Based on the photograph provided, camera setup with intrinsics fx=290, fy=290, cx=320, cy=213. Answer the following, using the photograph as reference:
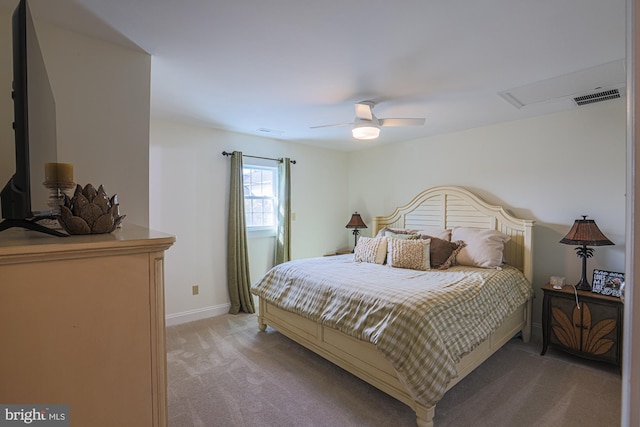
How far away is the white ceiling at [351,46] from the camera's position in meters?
1.43

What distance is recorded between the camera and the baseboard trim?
3.36 m

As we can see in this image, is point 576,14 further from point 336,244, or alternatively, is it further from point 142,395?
point 336,244

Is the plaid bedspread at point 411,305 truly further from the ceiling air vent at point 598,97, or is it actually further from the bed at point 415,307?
the ceiling air vent at point 598,97

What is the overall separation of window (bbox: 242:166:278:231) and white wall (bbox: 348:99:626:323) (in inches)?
84.4

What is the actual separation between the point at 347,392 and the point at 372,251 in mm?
1553

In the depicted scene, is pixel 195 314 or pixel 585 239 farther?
pixel 195 314

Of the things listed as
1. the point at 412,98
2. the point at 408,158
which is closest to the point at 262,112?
the point at 412,98

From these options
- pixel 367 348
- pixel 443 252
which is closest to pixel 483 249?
pixel 443 252

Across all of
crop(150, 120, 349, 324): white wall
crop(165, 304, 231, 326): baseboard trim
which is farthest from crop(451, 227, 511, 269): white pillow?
crop(165, 304, 231, 326): baseboard trim

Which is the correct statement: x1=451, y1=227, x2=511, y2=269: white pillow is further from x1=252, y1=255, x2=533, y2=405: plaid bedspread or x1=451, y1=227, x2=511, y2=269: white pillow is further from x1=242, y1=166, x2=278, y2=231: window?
x1=242, y1=166, x2=278, y2=231: window

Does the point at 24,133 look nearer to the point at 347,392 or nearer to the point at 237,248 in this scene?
the point at 347,392

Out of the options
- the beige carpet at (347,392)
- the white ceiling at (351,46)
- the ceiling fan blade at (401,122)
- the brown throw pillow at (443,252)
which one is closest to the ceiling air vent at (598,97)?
the white ceiling at (351,46)

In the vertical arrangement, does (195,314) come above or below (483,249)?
below

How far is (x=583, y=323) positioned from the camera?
2447 millimetres
